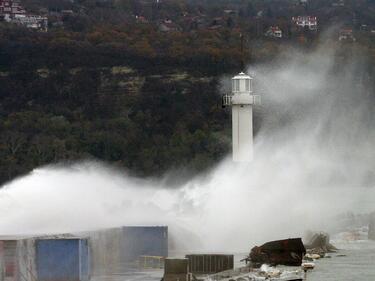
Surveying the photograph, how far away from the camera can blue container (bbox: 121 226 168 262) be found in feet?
165

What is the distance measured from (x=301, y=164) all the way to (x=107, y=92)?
44.6m

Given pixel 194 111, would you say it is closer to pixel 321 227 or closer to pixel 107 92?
pixel 107 92

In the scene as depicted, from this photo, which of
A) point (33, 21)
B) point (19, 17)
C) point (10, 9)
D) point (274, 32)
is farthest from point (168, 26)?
point (274, 32)

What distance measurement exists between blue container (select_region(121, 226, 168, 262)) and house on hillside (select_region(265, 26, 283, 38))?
277ft

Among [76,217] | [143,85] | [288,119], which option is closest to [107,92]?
[143,85]

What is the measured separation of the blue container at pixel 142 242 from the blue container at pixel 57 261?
8.51m

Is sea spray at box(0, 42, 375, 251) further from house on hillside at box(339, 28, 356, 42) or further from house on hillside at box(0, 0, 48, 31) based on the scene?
house on hillside at box(0, 0, 48, 31)

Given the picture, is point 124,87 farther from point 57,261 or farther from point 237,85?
point 57,261

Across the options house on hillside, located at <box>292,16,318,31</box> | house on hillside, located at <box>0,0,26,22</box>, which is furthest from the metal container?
house on hillside, located at <box>0,0,26,22</box>

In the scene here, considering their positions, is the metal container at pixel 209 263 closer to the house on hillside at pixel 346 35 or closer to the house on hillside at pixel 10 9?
the house on hillside at pixel 346 35

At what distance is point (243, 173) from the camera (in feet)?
212

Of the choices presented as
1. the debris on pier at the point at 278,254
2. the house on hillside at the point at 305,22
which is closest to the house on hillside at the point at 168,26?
the house on hillside at the point at 305,22

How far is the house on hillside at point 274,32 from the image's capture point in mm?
135350

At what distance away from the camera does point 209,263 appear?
45.5 m
